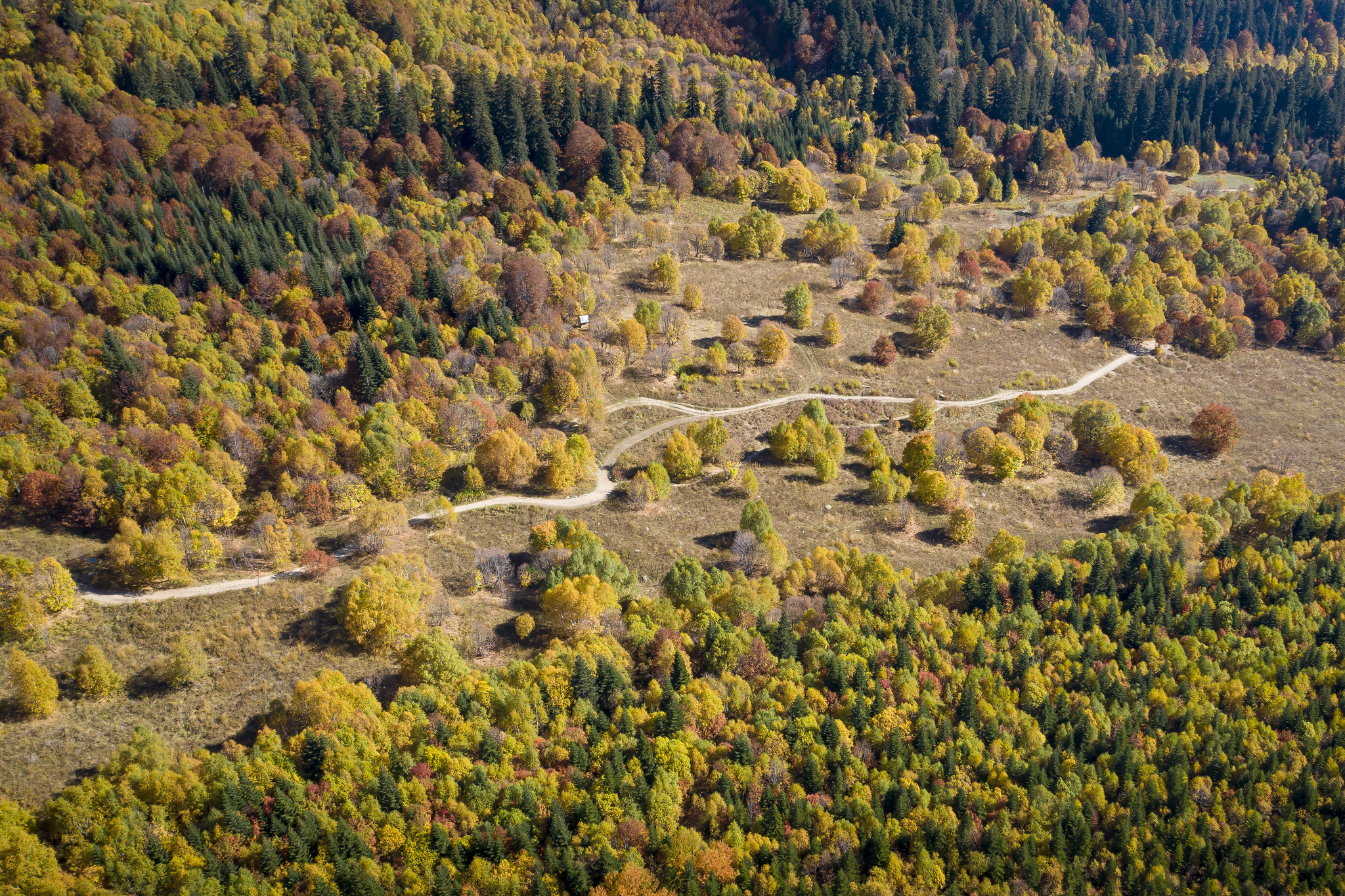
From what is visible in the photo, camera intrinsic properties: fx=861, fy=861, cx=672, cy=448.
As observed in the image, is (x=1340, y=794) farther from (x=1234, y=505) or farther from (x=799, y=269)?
(x=799, y=269)

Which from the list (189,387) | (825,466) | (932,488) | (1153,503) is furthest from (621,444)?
(1153,503)

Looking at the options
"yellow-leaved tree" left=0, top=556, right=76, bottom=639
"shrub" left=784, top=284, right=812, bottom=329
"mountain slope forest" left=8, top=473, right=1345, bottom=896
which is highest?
"shrub" left=784, top=284, right=812, bottom=329

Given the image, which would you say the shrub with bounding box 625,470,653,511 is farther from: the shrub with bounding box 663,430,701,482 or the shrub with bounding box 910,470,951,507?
the shrub with bounding box 910,470,951,507

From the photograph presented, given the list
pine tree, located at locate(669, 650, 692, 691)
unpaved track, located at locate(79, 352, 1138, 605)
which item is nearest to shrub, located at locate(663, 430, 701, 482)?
unpaved track, located at locate(79, 352, 1138, 605)

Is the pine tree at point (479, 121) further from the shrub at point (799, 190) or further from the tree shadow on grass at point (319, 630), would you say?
the tree shadow on grass at point (319, 630)

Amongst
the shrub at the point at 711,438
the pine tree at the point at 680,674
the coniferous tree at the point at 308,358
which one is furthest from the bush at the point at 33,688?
the shrub at the point at 711,438

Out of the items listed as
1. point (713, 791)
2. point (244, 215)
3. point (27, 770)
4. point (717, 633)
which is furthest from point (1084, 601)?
point (244, 215)

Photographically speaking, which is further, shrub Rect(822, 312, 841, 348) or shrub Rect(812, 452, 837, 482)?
shrub Rect(822, 312, 841, 348)

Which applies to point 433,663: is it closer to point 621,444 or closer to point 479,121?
point 621,444
